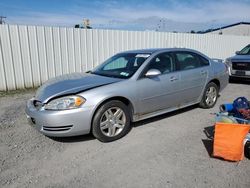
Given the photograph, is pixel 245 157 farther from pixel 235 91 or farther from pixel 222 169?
pixel 235 91

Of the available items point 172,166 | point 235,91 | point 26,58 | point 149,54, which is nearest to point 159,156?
point 172,166

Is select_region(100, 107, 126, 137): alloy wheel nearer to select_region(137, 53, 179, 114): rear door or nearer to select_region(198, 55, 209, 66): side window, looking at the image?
select_region(137, 53, 179, 114): rear door

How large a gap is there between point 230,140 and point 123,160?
1468mm

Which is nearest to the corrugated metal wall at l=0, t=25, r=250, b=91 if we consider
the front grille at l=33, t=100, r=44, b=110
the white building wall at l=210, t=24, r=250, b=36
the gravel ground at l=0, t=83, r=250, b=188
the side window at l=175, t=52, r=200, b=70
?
the gravel ground at l=0, t=83, r=250, b=188

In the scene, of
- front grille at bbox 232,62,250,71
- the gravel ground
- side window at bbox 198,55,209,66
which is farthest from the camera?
front grille at bbox 232,62,250,71

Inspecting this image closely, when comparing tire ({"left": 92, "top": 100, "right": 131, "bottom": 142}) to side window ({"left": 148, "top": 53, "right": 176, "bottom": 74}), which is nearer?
tire ({"left": 92, "top": 100, "right": 131, "bottom": 142})

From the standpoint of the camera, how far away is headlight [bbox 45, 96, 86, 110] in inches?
132

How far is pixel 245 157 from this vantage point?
3.16m

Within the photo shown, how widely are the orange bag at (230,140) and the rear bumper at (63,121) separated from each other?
188cm

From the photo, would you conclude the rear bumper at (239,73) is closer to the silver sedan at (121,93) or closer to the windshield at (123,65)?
the silver sedan at (121,93)

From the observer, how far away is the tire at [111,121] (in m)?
3.54

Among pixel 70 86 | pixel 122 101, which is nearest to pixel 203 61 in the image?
pixel 122 101

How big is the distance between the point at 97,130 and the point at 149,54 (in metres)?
1.85

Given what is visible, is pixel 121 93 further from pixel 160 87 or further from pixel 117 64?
pixel 117 64
